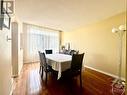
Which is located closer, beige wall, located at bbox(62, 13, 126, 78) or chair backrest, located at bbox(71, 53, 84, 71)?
chair backrest, located at bbox(71, 53, 84, 71)

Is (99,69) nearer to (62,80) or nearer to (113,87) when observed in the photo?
Answer: (113,87)

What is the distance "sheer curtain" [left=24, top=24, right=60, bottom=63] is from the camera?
20.3 ft

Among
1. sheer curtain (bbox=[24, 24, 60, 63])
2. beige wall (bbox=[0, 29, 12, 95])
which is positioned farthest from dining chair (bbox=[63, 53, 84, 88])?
sheer curtain (bbox=[24, 24, 60, 63])

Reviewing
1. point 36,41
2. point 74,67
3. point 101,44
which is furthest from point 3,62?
point 36,41

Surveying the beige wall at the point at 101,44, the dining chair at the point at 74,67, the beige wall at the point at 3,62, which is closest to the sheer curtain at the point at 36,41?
the beige wall at the point at 101,44

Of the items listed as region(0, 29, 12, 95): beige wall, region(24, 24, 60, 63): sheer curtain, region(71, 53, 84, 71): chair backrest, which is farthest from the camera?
region(24, 24, 60, 63): sheer curtain

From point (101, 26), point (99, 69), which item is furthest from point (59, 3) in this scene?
point (99, 69)

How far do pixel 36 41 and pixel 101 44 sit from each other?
13.1 ft

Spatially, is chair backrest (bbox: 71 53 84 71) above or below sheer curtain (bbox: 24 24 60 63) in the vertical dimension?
below

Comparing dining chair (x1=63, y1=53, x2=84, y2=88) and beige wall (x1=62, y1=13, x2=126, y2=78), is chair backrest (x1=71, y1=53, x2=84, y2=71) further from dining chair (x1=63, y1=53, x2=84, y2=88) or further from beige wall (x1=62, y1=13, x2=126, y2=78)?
beige wall (x1=62, y1=13, x2=126, y2=78)

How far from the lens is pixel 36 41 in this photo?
6500 mm

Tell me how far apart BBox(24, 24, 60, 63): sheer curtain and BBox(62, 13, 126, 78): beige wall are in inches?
83.8

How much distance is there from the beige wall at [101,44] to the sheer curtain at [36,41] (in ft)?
6.99

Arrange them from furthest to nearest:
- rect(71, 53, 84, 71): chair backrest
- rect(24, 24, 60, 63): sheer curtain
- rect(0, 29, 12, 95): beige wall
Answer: rect(24, 24, 60, 63): sheer curtain < rect(71, 53, 84, 71): chair backrest < rect(0, 29, 12, 95): beige wall
